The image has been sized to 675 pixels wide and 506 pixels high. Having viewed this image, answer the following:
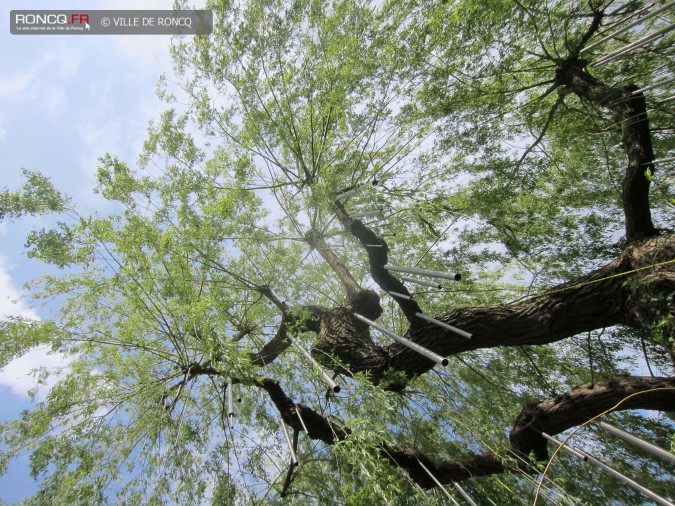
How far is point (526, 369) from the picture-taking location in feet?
12.4

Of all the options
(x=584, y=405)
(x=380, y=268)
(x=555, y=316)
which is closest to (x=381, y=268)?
(x=380, y=268)

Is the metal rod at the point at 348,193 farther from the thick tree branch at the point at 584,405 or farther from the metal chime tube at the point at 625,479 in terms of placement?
the metal chime tube at the point at 625,479

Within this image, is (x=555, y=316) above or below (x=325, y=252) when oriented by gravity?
below

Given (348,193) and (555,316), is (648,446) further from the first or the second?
(348,193)

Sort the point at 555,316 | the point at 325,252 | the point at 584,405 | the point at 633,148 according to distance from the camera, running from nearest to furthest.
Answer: the point at 584,405 → the point at 555,316 → the point at 633,148 → the point at 325,252

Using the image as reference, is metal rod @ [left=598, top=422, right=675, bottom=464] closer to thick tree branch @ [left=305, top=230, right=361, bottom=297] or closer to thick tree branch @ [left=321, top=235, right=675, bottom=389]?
thick tree branch @ [left=321, top=235, right=675, bottom=389]

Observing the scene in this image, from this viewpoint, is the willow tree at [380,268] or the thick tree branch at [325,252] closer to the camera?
the willow tree at [380,268]

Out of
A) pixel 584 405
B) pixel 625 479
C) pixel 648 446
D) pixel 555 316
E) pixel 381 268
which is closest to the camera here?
pixel 648 446

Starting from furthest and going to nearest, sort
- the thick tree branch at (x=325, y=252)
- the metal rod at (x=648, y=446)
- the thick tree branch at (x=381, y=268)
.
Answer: the thick tree branch at (x=325, y=252)
the thick tree branch at (x=381, y=268)
the metal rod at (x=648, y=446)

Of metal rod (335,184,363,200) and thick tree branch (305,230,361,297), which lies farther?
thick tree branch (305,230,361,297)

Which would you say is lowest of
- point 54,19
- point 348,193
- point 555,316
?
point 555,316

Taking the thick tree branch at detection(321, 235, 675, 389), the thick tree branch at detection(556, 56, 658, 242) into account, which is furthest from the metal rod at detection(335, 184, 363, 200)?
the thick tree branch at detection(556, 56, 658, 242)

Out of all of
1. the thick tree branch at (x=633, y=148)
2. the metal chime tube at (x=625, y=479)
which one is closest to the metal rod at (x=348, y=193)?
the thick tree branch at (x=633, y=148)

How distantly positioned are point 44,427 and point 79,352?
0.98 meters
